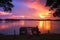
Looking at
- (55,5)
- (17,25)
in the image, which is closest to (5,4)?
(17,25)

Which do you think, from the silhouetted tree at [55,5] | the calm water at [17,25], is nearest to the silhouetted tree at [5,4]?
the calm water at [17,25]

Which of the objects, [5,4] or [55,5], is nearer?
[55,5]

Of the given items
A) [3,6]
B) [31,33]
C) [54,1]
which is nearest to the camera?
[54,1]

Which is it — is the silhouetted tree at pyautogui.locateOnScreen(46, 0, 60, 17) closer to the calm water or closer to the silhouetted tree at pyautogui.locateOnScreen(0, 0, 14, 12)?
the calm water

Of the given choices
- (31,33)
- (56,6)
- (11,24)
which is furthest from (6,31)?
(56,6)

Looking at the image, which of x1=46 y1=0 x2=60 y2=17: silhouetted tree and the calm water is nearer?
x1=46 y1=0 x2=60 y2=17: silhouetted tree

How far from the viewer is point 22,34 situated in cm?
1228

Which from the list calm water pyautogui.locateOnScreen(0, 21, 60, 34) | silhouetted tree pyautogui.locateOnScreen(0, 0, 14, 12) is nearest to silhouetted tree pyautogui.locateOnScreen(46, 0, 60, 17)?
calm water pyautogui.locateOnScreen(0, 21, 60, 34)

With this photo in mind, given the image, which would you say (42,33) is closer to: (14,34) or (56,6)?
(14,34)

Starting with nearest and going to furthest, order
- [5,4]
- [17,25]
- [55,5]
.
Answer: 1. [55,5]
2. [5,4]
3. [17,25]

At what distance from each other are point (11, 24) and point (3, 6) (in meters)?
1.89

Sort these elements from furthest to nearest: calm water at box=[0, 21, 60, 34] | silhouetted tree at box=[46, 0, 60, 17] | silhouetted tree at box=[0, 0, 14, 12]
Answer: calm water at box=[0, 21, 60, 34] < silhouetted tree at box=[0, 0, 14, 12] < silhouetted tree at box=[46, 0, 60, 17]

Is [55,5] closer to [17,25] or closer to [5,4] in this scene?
[5,4]

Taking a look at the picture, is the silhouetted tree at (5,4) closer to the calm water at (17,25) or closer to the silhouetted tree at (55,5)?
the calm water at (17,25)
